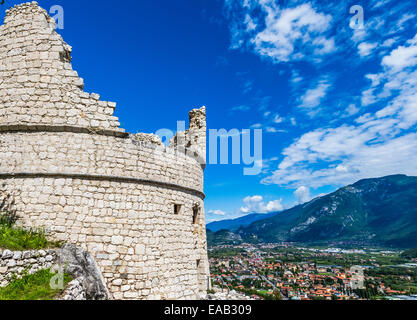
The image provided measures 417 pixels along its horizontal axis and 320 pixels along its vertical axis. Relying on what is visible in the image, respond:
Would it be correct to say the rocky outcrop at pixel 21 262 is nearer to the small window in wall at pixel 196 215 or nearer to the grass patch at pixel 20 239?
the grass patch at pixel 20 239

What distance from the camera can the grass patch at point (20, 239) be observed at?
6.18 metres

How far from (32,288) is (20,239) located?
1645 millimetres

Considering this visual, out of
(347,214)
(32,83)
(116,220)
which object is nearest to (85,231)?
(116,220)

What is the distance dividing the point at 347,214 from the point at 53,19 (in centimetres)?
18854

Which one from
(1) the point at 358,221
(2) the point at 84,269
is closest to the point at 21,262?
(2) the point at 84,269

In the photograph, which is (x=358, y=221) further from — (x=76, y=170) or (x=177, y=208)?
→ (x=76, y=170)

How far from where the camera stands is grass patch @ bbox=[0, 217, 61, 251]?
243 inches

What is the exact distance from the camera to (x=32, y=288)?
5430 mm

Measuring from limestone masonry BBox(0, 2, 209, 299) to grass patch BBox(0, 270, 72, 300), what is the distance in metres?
1.64

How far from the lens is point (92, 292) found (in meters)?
6.09

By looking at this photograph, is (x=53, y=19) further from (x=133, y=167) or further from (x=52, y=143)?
(x=133, y=167)

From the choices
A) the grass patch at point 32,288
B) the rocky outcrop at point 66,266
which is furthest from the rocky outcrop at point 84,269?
the grass patch at point 32,288

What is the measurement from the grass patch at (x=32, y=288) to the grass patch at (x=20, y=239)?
816 millimetres

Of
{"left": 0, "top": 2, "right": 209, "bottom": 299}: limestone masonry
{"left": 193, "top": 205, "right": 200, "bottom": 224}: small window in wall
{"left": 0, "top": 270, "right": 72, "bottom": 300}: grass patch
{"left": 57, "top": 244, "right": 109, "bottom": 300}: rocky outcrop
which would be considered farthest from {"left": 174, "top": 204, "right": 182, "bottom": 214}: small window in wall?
{"left": 0, "top": 270, "right": 72, "bottom": 300}: grass patch
